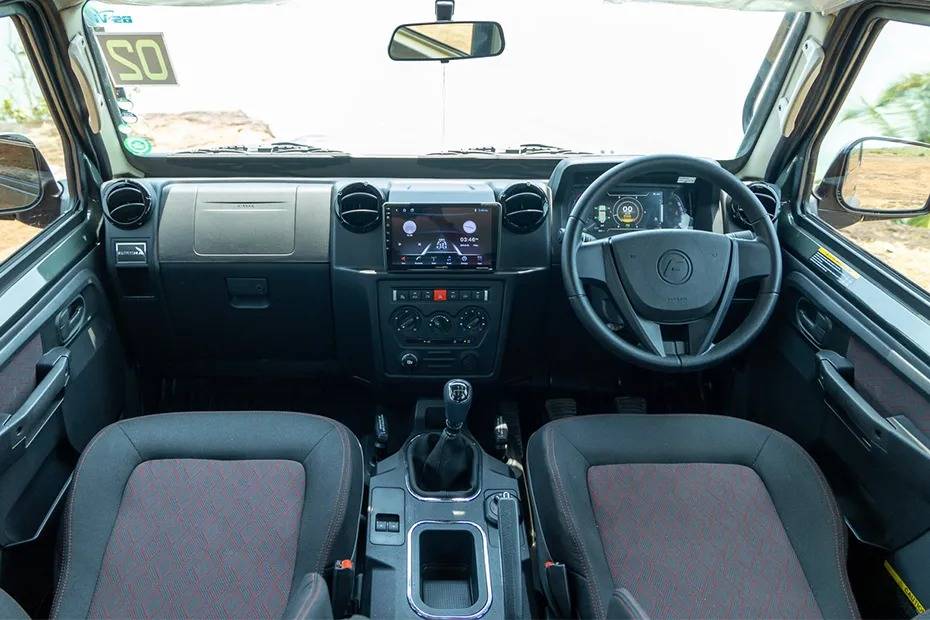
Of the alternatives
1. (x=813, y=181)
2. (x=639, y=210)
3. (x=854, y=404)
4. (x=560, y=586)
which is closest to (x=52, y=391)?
(x=560, y=586)

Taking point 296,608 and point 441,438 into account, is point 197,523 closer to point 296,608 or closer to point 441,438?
point 296,608

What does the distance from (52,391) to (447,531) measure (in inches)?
50.5

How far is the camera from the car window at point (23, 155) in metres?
2.30

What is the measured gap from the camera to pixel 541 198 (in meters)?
2.46

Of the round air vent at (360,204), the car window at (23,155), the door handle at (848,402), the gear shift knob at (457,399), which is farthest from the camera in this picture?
the round air vent at (360,204)

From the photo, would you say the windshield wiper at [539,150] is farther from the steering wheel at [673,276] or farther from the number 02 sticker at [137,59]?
the number 02 sticker at [137,59]

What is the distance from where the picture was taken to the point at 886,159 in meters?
2.48

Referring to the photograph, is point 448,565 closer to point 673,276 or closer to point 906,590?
point 673,276

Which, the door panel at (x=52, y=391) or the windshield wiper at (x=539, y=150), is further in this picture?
the windshield wiper at (x=539, y=150)

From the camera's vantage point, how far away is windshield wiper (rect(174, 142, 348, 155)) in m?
2.84

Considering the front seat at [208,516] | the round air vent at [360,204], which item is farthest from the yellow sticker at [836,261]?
the front seat at [208,516]

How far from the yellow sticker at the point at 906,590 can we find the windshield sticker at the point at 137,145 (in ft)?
9.75

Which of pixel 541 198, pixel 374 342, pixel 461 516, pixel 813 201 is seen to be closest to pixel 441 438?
pixel 461 516

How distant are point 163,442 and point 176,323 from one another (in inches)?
28.9
